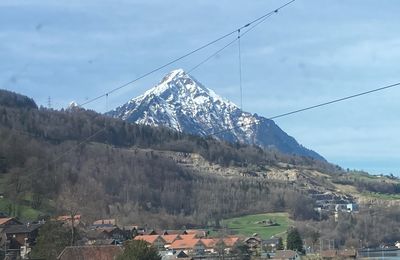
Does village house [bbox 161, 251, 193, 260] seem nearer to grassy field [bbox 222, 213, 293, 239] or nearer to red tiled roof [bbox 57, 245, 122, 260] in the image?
red tiled roof [bbox 57, 245, 122, 260]

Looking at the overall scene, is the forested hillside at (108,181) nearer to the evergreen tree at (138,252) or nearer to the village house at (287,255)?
the village house at (287,255)

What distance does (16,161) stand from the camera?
119875 millimetres

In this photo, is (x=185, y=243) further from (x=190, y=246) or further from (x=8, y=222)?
(x=8, y=222)

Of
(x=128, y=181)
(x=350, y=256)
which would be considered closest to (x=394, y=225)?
(x=128, y=181)

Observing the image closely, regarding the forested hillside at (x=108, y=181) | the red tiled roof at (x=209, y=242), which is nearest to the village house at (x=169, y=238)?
the red tiled roof at (x=209, y=242)

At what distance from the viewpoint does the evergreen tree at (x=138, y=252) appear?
148 ft

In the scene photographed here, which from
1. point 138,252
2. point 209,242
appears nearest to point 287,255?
point 209,242

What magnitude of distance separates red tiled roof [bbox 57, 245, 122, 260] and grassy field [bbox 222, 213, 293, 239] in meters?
79.5

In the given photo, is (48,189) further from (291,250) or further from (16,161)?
(291,250)

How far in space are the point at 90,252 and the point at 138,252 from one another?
6511mm

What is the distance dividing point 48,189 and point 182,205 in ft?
209

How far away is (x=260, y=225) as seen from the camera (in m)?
154

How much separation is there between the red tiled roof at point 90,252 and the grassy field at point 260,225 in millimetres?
79471

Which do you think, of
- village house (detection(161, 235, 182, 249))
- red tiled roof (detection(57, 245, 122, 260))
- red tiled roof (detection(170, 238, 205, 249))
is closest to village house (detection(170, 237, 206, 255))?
red tiled roof (detection(170, 238, 205, 249))
